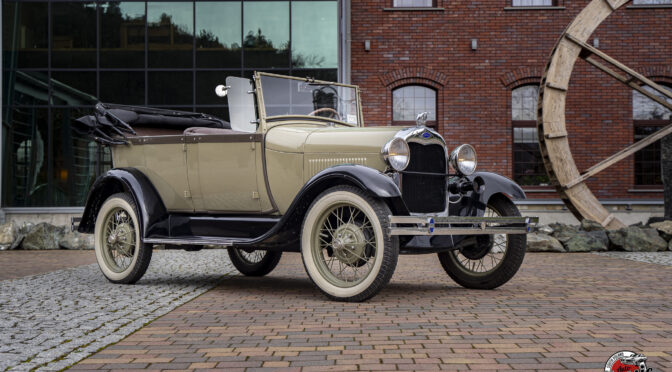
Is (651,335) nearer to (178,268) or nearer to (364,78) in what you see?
(178,268)

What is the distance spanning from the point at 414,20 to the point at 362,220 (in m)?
10.8

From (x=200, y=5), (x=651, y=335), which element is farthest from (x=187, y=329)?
(x=200, y=5)

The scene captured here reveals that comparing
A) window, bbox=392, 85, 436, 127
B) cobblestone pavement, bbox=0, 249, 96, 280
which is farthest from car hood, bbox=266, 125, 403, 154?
window, bbox=392, 85, 436, 127

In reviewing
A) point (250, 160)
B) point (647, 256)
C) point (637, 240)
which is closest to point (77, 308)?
point (250, 160)

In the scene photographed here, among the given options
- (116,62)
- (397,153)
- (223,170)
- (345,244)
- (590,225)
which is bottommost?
(590,225)

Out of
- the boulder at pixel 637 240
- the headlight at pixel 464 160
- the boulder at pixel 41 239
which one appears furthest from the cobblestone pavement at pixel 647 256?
the boulder at pixel 41 239

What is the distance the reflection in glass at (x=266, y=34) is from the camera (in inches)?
652

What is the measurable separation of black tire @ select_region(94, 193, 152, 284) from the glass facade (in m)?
8.94

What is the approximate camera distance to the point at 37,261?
10484mm

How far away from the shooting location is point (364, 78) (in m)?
16.0

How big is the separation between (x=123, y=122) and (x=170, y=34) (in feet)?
31.5

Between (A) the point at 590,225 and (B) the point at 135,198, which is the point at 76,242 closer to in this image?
(B) the point at 135,198

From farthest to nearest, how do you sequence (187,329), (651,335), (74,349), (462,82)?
(462,82) < (187,329) < (651,335) < (74,349)

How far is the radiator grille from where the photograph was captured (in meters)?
6.18
